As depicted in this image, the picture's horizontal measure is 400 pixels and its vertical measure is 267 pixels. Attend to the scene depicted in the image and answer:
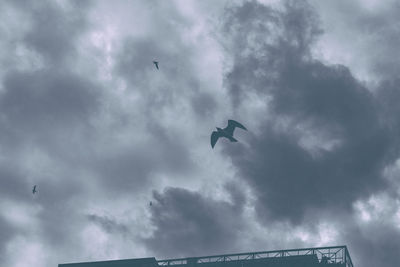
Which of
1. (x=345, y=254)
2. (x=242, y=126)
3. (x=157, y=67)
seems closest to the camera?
(x=157, y=67)

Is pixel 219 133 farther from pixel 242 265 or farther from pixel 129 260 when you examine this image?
pixel 129 260

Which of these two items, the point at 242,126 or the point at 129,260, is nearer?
the point at 242,126

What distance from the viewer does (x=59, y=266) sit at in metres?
130

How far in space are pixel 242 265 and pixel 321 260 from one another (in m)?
12.7

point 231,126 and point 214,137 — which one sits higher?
point 214,137

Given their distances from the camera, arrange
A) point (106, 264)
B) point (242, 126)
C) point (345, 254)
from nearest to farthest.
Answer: point (242, 126), point (345, 254), point (106, 264)

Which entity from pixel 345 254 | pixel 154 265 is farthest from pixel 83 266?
pixel 345 254

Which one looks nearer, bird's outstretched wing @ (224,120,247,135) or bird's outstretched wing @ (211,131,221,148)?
bird's outstretched wing @ (224,120,247,135)

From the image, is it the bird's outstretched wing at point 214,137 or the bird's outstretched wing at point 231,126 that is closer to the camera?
the bird's outstretched wing at point 231,126

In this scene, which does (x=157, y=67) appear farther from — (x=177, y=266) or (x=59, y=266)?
(x=59, y=266)

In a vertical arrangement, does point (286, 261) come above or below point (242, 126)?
below

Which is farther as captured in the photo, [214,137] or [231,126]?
[214,137]

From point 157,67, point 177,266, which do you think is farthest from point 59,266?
point 157,67

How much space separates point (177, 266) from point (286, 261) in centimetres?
1863
